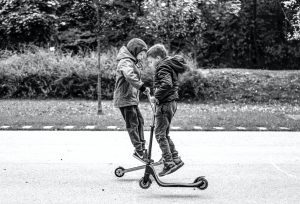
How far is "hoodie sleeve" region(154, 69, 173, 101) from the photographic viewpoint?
21.2 ft

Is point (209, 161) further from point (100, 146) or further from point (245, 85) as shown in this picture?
point (245, 85)

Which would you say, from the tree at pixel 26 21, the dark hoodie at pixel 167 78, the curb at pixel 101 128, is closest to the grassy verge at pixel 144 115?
the curb at pixel 101 128

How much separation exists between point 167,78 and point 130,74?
1.85ft

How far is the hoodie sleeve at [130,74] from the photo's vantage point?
21.9 feet

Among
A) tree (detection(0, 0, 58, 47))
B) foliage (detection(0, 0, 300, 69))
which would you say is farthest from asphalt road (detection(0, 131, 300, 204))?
foliage (detection(0, 0, 300, 69))

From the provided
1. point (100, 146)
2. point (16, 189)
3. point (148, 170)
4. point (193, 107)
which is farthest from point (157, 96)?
point (193, 107)

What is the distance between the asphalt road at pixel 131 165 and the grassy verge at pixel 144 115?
1.20 metres

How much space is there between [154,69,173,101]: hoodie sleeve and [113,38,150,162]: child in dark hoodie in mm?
443

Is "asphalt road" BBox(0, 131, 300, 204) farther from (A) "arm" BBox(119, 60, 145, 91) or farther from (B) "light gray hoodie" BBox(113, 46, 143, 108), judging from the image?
(A) "arm" BBox(119, 60, 145, 91)

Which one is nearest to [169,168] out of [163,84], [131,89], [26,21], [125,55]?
[163,84]

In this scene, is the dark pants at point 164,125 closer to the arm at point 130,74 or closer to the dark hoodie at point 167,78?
the dark hoodie at point 167,78

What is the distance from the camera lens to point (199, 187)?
6242 millimetres

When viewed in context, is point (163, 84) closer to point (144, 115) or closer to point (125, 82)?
point (125, 82)

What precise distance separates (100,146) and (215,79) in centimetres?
1129
